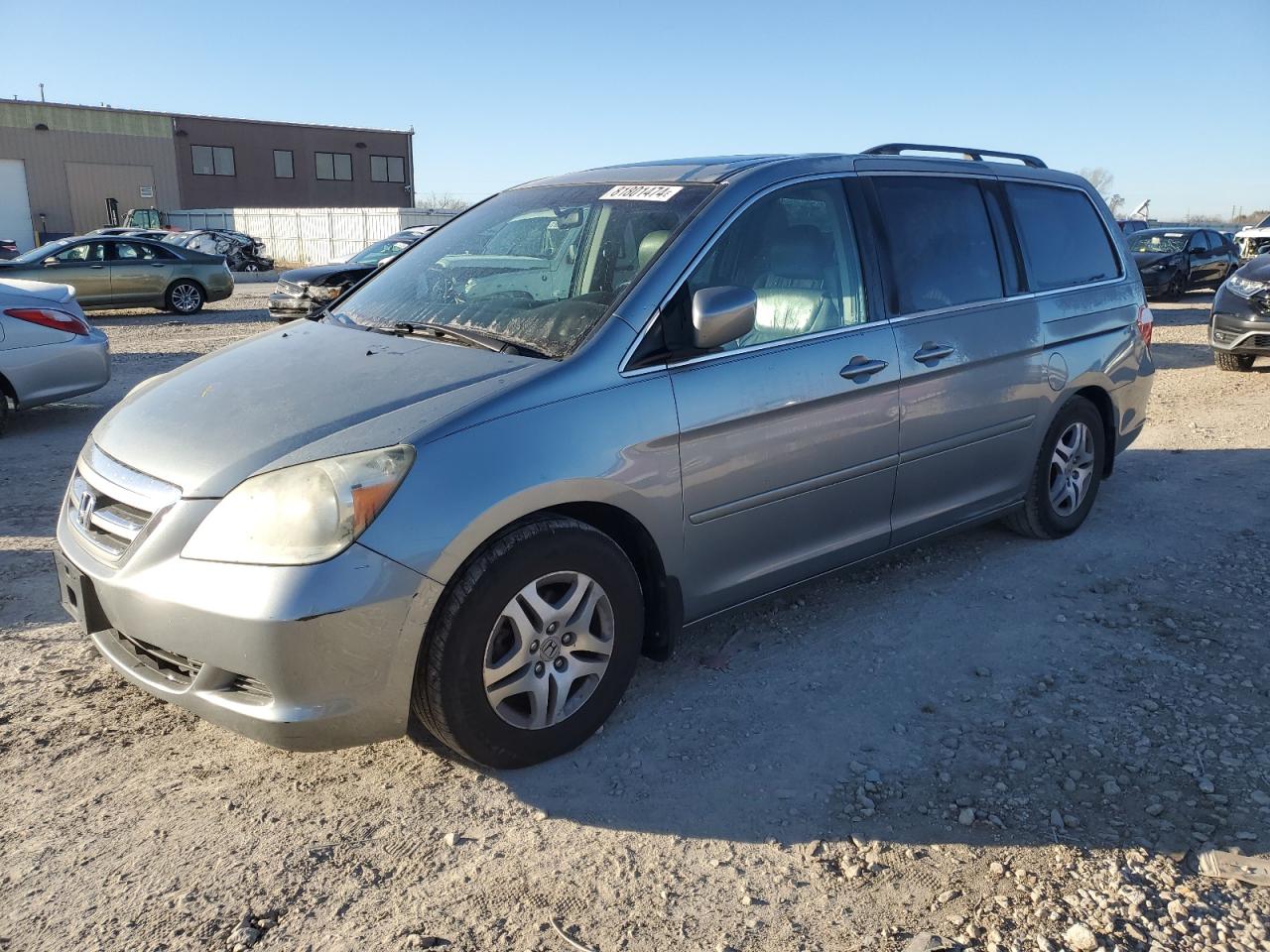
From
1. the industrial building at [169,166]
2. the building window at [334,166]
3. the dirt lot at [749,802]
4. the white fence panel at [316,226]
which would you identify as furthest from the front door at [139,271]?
the building window at [334,166]

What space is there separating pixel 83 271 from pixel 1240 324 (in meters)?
17.2

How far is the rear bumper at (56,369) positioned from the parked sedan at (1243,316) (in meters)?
10.9

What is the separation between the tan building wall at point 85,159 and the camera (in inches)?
1859

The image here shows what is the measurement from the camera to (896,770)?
311 cm

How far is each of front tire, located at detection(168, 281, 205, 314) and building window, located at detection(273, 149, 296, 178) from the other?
41.2m

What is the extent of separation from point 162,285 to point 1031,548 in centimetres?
1687

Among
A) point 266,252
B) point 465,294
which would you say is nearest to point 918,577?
point 465,294

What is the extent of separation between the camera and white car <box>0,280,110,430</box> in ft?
24.6

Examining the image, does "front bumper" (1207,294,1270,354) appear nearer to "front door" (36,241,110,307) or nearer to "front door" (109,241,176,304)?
"front door" (109,241,176,304)

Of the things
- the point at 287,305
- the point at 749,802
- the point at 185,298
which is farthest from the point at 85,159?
the point at 749,802

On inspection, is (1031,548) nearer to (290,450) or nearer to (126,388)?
(290,450)

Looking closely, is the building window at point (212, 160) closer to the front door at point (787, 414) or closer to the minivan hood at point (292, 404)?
the minivan hood at point (292, 404)

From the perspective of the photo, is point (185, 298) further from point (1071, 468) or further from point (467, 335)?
point (1071, 468)

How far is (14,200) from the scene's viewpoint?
155ft
